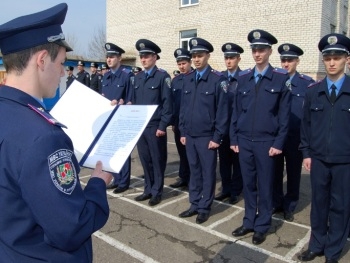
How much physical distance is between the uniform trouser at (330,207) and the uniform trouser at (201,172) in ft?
4.44

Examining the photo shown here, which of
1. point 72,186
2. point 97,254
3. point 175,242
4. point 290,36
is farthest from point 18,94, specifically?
point 290,36

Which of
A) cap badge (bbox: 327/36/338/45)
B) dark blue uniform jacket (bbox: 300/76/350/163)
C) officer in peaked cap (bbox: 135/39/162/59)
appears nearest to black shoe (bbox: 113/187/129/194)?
officer in peaked cap (bbox: 135/39/162/59)

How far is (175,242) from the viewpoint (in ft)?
12.5

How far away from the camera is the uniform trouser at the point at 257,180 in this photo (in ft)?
12.6

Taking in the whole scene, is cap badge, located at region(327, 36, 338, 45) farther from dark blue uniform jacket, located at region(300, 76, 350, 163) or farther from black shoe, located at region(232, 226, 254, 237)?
black shoe, located at region(232, 226, 254, 237)

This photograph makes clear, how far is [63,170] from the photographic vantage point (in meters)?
1.20

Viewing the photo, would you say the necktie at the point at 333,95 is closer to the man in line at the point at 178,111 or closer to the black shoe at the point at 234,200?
the black shoe at the point at 234,200

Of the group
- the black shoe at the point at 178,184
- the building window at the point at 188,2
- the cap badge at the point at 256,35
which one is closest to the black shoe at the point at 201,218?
the black shoe at the point at 178,184

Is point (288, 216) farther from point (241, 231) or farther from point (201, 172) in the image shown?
point (201, 172)

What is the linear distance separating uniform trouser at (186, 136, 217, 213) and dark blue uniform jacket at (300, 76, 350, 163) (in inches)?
53.4

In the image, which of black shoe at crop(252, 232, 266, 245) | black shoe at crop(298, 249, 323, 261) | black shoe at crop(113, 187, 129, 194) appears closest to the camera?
black shoe at crop(298, 249, 323, 261)

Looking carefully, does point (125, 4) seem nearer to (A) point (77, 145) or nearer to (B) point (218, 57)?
(B) point (218, 57)

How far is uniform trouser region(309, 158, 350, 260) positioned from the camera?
3297 mm

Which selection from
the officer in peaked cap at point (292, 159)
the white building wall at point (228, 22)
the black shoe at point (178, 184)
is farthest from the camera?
the white building wall at point (228, 22)
